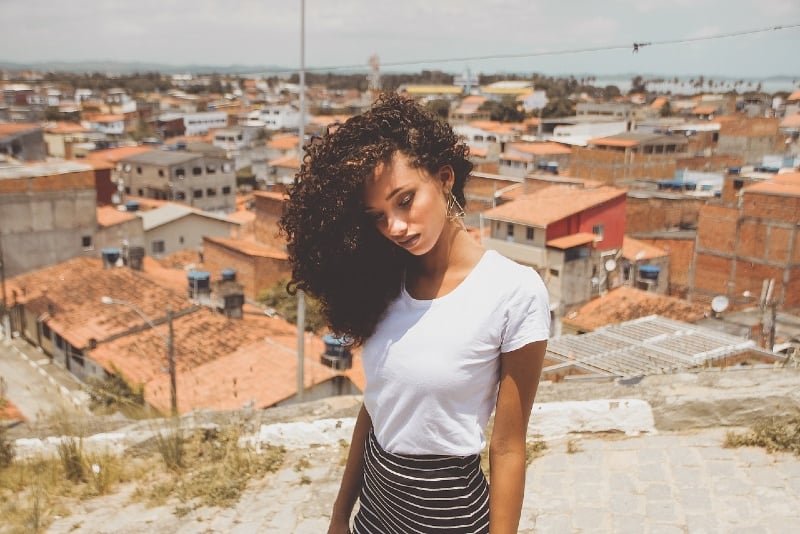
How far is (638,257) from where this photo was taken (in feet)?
77.7

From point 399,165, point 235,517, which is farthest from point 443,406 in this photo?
point 235,517

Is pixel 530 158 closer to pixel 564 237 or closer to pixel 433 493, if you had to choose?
pixel 564 237

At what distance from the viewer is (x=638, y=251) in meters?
24.8

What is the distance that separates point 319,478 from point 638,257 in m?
21.0

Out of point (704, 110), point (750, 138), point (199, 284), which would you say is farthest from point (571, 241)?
point (704, 110)

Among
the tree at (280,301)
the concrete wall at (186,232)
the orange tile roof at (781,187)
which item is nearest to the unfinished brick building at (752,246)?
the orange tile roof at (781,187)

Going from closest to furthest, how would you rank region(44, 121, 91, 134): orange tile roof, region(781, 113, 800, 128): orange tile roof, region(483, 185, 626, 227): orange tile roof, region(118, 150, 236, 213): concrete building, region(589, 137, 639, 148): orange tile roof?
1. region(483, 185, 626, 227): orange tile roof
2. region(589, 137, 639, 148): orange tile roof
3. region(118, 150, 236, 213): concrete building
4. region(781, 113, 800, 128): orange tile roof
5. region(44, 121, 91, 134): orange tile roof

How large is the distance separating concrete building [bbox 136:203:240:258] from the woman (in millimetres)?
29548

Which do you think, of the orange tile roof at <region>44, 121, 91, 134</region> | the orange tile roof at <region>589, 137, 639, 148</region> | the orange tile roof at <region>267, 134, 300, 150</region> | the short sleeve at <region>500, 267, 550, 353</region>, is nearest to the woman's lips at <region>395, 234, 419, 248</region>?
the short sleeve at <region>500, 267, 550, 353</region>

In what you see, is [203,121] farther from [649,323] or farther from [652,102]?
[649,323]

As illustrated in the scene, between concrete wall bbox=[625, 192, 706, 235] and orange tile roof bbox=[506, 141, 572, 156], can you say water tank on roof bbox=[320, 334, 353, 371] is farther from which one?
orange tile roof bbox=[506, 141, 572, 156]

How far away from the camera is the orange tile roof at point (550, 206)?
2198cm

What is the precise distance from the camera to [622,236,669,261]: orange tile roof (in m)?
24.0

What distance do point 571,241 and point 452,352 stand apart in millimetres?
20429
